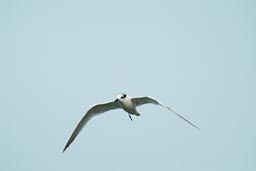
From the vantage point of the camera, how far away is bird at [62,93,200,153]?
2736 cm

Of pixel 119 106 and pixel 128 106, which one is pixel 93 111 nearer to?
pixel 119 106

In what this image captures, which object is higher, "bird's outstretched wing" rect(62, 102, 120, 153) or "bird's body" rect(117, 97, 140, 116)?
"bird's outstretched wing" rect(62, 102, 120, 153)

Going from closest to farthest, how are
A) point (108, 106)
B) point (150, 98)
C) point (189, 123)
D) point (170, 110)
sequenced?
point (189, 123) → point (170, 110) → point (150, 98) → point (108, 106)

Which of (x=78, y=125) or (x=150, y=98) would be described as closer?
(x=150, y=98)

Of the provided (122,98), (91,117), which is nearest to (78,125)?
(91,117)

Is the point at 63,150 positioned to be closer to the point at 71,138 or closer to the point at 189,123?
the point at 71,138

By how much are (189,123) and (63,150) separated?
9.08 m

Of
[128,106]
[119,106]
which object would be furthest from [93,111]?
[128,106]

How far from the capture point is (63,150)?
29688 millimetres

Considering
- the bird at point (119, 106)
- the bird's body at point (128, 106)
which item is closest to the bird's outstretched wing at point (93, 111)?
the bird at point (119, 106)

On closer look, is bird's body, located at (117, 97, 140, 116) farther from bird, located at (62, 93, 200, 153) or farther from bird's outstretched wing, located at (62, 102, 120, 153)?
bird's outstretched wing, located at (62, 102, 120, 153)

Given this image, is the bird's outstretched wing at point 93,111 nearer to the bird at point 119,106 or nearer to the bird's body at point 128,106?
the bird at point 119,106

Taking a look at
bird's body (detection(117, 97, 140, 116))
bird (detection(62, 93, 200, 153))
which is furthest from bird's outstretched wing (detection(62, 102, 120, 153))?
bird's body (detection(117, 97, 140, 116))

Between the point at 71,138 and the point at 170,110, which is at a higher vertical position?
the point at 71,138
